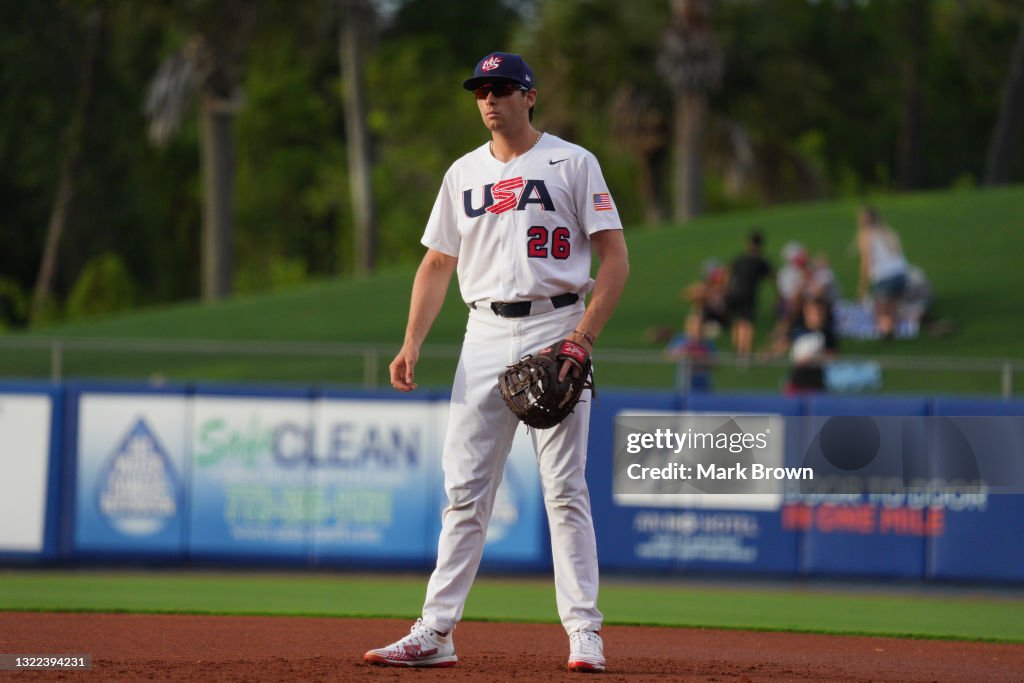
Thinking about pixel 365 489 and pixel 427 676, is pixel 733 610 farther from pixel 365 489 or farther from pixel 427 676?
pixel 427 676

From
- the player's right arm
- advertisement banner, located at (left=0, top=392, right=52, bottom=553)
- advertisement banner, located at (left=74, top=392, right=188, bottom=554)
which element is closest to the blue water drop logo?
advertisement banner, located at (left=74, top=392, right=188, bottom=554)

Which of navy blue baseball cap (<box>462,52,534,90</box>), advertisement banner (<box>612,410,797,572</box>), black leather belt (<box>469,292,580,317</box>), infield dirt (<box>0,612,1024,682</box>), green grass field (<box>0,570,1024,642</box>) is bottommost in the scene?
green grass field (<box>0,570,1024,642</box>)

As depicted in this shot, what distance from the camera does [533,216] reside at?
5719 millimetres

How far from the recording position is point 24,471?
12.5m

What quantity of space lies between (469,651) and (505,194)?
7.39 feet

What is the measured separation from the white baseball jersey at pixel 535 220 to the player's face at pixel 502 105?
152 mm

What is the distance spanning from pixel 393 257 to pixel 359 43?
1262cm

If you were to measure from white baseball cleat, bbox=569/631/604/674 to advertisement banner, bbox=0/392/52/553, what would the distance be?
808 centimetres

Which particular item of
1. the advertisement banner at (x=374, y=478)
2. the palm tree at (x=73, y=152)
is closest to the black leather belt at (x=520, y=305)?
the advertisement banner at (x=374, y=478)

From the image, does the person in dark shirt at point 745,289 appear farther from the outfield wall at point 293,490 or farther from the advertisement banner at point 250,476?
the advertisement banner at point 250,476

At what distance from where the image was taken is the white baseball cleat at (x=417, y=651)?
5.71 meters

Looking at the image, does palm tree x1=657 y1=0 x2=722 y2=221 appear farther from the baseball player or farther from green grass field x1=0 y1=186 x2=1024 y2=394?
the baseball player

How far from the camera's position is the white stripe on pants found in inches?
226

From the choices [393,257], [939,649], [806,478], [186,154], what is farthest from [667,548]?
[186,154]
